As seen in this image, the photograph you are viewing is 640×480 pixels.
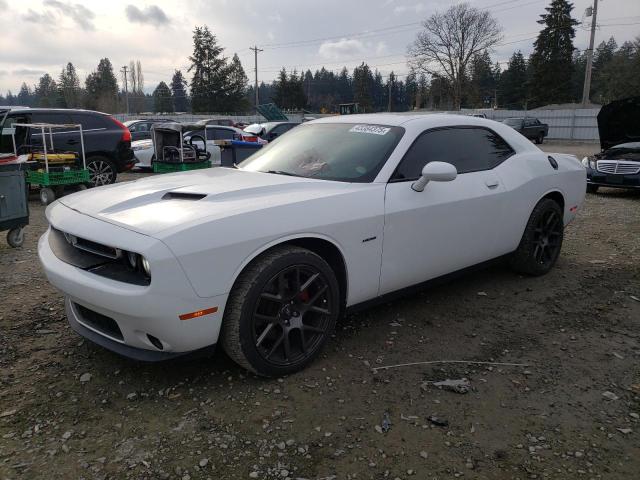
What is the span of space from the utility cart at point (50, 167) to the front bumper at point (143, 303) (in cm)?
697

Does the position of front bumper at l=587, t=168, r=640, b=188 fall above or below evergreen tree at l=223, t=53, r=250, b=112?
below

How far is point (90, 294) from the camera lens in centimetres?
260

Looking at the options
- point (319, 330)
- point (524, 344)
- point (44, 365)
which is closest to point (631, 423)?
point (524, 344)

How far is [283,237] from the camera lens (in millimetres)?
2773

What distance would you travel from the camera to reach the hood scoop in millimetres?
2979

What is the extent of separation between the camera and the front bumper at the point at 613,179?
10062 mm

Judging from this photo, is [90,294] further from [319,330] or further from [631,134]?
[631,134]

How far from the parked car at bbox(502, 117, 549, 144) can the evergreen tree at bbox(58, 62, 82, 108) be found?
224 feet

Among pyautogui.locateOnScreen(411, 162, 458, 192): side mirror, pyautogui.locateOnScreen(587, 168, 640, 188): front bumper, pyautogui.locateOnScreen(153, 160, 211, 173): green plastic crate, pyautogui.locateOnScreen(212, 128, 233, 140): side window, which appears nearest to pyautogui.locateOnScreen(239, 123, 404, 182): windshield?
pyautogui.locateOnScreen(411, 162, 458, 192): side mirror

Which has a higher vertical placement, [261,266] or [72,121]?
[72,121]

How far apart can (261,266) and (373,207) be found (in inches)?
34.4

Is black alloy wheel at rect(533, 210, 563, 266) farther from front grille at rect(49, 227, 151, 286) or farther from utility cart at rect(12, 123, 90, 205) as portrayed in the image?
utility cart at rect(12, 123, 90, 205)

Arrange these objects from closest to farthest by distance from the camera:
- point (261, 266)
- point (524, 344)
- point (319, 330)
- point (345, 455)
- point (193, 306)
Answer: point (345, 455) → point (193, 306) → point (261, 266) → point (319, 330) → point (524, 344)

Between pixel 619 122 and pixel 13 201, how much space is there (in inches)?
432
